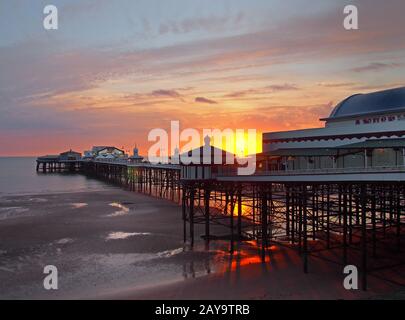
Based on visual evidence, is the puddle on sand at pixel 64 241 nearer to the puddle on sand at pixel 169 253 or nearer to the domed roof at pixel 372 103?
the puddle on sand at pixel 169 253

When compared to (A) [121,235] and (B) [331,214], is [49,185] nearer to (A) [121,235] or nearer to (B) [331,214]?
(A) [121,235]

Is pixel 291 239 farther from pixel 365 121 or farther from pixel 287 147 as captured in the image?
pixel 365 121

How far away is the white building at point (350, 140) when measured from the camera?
56.9 ft

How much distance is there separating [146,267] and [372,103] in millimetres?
15245

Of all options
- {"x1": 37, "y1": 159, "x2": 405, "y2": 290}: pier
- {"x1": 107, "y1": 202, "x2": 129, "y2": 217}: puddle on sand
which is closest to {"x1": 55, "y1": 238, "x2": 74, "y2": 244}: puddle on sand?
{"x1": 37, "y1": 159, "x2": 405, "y2": 290}: pier

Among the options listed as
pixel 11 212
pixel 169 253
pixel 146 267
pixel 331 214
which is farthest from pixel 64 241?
pixel 11 212

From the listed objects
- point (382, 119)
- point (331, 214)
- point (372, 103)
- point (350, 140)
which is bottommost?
point (331, 214)

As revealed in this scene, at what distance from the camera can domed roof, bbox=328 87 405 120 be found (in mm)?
21966

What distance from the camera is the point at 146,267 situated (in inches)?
755

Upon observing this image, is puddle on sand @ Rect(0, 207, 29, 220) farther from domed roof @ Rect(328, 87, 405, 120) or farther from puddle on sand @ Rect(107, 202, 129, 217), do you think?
domed roof @ Rect(328, 87, 405, 120)

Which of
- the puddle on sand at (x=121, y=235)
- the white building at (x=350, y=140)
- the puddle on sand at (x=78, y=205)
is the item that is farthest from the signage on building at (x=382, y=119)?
the puddle on sand at (x=78, y=205)

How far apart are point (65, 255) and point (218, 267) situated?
8.43 m

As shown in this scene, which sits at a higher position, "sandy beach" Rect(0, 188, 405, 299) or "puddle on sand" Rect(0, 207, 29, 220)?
"puddle on sand" Rect(0, 207, 29, 220)
